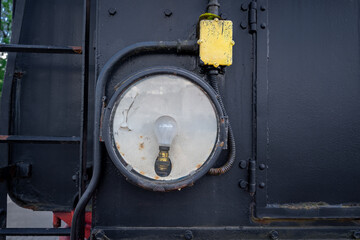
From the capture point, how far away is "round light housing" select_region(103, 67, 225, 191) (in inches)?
39.6

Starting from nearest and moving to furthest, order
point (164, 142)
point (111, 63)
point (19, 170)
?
point (164, 142)
point (111, 63)
point (19, 170)

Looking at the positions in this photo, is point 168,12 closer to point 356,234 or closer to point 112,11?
point 112,11

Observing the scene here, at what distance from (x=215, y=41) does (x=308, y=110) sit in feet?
2.00

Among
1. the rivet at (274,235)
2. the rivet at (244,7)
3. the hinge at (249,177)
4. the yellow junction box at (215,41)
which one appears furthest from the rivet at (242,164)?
the rivet at (244,7)

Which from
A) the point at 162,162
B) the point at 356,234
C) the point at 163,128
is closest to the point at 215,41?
the point at 163,128

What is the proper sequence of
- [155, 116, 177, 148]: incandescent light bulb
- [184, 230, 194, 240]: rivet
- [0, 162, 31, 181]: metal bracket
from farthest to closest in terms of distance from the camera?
1. [0, 162, 31, 181]: metal bracket
2. [184, 230, 194, 240]: rivet
3. [155, 116, 177, 148]: incandescent light bulb

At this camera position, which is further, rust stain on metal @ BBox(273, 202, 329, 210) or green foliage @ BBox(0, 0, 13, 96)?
green foliage @ BBox(0, 0, 13, 96)

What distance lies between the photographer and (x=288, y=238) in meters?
1.15

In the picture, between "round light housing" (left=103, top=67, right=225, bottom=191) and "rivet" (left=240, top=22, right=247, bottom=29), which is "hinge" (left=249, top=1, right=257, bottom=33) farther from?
"round light housing" (left=103, top=67, right=225, bottom=191)

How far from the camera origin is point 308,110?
3.93 ft

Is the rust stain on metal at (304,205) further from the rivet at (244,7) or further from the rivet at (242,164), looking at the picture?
the rivet at (244,7)

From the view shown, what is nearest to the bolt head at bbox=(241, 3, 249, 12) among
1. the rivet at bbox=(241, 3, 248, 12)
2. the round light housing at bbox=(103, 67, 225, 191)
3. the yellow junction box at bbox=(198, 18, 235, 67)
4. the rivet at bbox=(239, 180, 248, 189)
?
the rivet at bbox=(241, 3, 248, 12)

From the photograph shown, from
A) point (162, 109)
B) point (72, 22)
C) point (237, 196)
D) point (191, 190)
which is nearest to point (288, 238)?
point (237, 196)

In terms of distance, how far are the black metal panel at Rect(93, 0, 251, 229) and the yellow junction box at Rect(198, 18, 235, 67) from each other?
0.12 m
